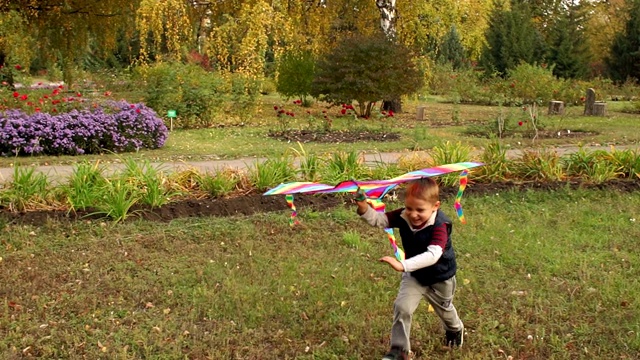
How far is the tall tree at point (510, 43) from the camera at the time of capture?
1302 inches

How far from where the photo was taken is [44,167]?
9.22 meters

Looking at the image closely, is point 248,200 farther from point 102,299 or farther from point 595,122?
point 595,122

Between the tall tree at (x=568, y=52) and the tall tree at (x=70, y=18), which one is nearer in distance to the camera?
the tall tree at (x=70, y=18)

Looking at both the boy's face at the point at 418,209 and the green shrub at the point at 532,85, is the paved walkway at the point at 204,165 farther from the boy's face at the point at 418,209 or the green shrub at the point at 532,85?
the green shrub at the point at 532,85

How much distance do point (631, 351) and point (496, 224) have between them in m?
2.50

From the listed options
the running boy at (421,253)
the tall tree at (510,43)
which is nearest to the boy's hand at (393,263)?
the running boy at (421,253)

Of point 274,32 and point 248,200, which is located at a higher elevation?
point 274,32

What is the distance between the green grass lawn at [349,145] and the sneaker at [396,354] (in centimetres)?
584

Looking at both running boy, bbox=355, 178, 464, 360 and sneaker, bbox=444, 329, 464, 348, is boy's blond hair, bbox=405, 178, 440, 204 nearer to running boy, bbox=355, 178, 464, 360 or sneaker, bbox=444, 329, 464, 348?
running boy, bbox=355, 178, 464, 360

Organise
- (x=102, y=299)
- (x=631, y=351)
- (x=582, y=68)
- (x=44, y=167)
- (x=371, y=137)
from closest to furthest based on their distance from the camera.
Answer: (x=631, y=351) → (x=102, y=299) → (x=44, y=167) → (x=371, y=137) → (x=582, y=68)

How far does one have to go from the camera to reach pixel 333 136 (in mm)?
13289

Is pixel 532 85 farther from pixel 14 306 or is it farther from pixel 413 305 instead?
pixel 14 306

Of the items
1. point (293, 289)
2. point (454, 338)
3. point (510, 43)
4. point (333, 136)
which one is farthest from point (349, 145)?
point (510, 43)

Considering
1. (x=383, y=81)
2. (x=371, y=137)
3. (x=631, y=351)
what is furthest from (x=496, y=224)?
(x=383, y=81)
